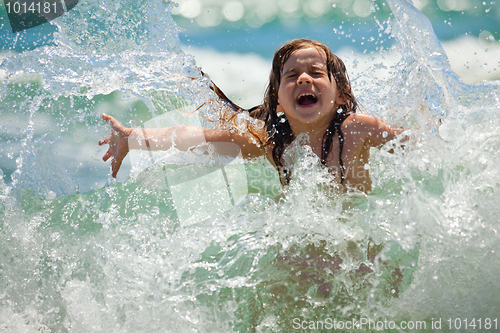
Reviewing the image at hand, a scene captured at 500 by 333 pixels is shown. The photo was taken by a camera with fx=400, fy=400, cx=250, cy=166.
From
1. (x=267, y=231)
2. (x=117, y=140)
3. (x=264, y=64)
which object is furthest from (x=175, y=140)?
(x=264, y=64)

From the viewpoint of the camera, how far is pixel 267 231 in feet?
5.78

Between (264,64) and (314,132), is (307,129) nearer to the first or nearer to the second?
(314,132)

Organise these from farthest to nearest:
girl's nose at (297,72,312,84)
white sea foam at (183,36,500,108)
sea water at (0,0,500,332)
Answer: white sea foam at (183,36,500,108) < girl's nose at (297,72,312,84) < sea water at (0,0,500,332)

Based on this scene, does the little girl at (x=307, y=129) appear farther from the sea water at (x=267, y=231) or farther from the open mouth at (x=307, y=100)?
the sea water at (x=267, y=231)

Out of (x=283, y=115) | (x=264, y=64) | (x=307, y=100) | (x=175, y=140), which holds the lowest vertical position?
(x=264, y=64)

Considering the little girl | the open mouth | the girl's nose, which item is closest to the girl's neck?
the little girl

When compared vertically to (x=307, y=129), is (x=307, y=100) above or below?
above

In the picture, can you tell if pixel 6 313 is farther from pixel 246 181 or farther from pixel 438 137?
pixel 438 137

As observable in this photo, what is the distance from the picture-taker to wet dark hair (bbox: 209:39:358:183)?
2262mm

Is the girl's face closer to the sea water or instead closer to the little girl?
the little girl

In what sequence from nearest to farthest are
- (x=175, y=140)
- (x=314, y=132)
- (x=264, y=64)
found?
1. (x=314, y=132)
2. (x=175, y=140)
3. (x=264, y=64)

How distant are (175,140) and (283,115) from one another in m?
0.68

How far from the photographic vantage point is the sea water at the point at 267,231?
5.00 ft

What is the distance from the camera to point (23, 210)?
2.48m
